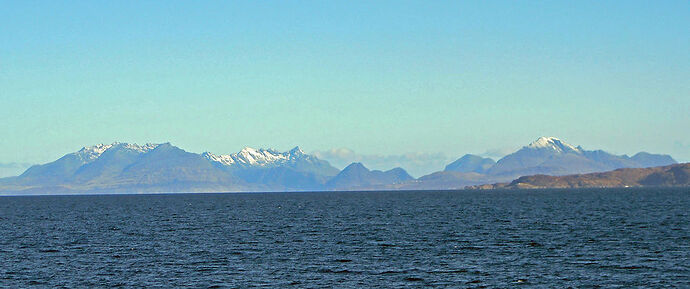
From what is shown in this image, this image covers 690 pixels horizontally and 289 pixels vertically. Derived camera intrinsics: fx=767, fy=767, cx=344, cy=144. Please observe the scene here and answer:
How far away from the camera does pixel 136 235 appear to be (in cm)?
11331

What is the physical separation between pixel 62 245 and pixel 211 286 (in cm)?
4132

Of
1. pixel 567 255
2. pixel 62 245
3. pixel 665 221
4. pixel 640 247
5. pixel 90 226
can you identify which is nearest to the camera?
pixel 567 255

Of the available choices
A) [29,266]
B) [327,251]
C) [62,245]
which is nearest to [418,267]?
[327,251]

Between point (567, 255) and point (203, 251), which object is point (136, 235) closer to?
point (203, 251)

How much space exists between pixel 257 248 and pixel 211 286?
27640 mm

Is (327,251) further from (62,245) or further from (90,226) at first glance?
(90,226)

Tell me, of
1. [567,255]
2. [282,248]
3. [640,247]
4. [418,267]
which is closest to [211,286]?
[418,267]

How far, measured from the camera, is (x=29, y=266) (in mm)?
76188

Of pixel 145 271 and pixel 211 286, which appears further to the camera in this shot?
pixel 145 271

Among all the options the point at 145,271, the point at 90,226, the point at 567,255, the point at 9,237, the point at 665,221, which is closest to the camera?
the point at 145,271

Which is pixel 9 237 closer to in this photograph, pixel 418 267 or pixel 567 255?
pixel 418 267

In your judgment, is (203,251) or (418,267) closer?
(418,267)

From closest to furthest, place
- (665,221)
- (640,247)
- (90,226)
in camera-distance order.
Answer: (640,247) < (665,221) < (90,226)

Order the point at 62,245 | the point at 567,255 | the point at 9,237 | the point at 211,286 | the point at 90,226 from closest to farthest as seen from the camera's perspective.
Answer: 1. the point at 211,286
2. the point at 567,255
3. the point at 62,245
4. the point at 9,237
5. the point at 90,226
